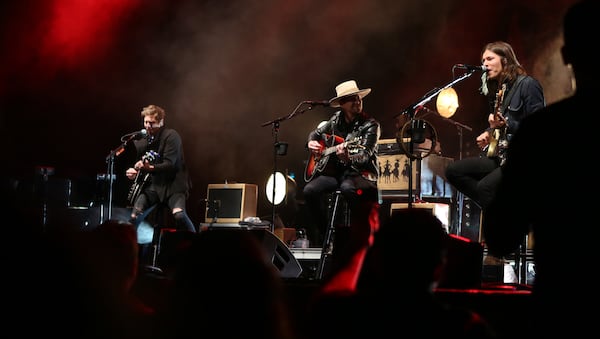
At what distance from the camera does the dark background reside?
29.8 feet

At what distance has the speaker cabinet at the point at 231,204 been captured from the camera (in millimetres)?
9883

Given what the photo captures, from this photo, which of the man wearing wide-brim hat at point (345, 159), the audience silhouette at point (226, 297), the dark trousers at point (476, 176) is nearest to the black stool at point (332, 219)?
the man wearing wide-brim hat at point (345, 159)

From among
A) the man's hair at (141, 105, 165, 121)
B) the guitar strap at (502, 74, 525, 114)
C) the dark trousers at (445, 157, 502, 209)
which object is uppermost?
the man's hair at (141, 105, 165, 121)

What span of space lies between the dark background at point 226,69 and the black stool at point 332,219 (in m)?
2.74

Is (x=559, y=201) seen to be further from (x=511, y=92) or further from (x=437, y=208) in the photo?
(x=437, y=208)

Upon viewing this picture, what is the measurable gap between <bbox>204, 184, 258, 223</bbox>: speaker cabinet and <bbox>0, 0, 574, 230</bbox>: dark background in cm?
87

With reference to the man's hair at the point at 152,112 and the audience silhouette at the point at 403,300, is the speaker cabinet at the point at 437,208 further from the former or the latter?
the audience silhouette at the point at 403,300

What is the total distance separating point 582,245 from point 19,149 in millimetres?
8470

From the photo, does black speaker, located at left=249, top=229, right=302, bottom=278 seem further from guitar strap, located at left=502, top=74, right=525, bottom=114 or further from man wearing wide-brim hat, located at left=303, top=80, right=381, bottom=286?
guitar strap, located at left=502, top=74, right=525, bottom=114

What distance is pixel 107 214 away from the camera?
27.7ft

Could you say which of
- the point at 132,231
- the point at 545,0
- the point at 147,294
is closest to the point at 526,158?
the point at 132,231

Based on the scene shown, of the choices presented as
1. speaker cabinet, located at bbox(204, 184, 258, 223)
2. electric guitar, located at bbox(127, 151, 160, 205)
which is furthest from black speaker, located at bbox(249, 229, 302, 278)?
speaker cabinet, located at bbox(204, 184, 258, 223)

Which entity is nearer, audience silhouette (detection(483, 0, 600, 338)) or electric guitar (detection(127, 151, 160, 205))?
audience silhouette (detection(483, 0, 600, 338))

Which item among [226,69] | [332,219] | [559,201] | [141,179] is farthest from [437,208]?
[559,201]
